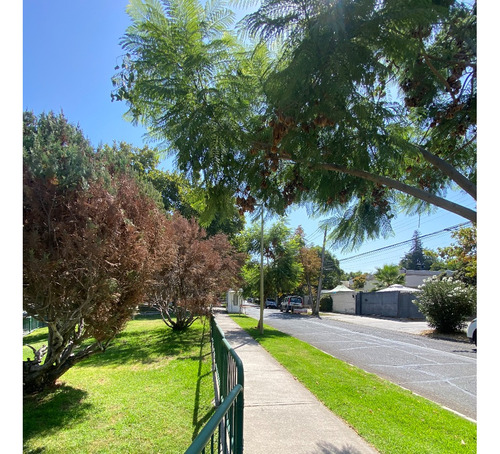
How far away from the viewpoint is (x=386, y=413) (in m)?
5.14

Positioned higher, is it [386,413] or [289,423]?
[289,423]

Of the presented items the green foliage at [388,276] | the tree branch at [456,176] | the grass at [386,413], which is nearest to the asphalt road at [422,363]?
the grass at [386,413]

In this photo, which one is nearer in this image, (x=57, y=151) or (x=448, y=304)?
(x=57, y=151)

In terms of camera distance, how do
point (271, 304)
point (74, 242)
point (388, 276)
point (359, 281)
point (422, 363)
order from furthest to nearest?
point (359, 281), point (271, 304), point (388, 276), point (422, 363), point (74, 242)

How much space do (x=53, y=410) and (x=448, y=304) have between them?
685 inches

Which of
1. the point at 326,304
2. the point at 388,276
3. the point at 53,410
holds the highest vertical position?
the point at 53,410

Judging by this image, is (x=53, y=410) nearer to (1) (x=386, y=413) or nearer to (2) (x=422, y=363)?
(1) (x=386, y=413)

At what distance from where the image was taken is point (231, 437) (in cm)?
261

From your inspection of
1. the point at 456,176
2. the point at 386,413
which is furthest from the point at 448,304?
the point at 456,176

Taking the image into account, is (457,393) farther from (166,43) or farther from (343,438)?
(166,43)

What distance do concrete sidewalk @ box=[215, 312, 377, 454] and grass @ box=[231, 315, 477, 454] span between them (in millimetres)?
215

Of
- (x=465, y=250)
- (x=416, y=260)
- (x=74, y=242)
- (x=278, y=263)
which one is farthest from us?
(x=416, y=260)

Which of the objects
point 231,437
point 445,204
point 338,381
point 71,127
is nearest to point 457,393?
point 338,381

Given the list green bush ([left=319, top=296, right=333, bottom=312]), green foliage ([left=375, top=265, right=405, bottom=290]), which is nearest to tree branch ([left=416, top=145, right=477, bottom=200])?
green bush ([left=319, top=296, right=333, bottom=312])
